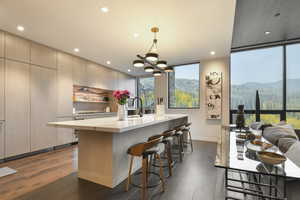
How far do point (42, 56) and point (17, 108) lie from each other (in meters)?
1.43

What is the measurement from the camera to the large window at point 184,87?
5434 millimetres

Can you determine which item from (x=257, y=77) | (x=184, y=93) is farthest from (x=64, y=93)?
(x=257, y=77)

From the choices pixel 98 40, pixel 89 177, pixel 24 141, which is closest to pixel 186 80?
pixel 98 40

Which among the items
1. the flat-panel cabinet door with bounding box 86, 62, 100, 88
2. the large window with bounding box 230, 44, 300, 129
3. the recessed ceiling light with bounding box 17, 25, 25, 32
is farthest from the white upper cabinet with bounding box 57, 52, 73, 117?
the large window with bounding box 230, 44, 300, 129

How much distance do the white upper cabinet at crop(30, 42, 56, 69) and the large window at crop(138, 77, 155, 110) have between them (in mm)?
4054

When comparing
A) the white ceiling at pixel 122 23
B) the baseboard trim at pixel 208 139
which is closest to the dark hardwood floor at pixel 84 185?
the baseboard trim at pixel 208 139

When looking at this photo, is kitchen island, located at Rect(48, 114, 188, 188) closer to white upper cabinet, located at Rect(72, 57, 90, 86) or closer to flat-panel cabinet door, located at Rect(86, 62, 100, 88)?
white upper cabinet, located at Rect(72, 57, 90, 86)

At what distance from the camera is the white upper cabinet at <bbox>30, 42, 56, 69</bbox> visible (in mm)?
3534

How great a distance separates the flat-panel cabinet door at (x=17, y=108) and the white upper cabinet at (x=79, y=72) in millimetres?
1228

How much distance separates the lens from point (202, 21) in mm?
2750

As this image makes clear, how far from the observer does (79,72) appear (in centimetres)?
464

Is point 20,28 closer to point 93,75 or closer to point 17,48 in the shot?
point 17,48

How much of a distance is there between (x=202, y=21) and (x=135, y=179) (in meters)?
3.12

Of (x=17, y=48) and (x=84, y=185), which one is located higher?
(x=17, y=48)
